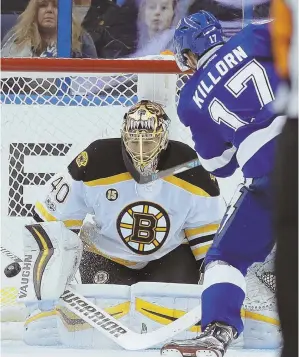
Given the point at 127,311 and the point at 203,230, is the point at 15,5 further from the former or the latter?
the point at 127,311

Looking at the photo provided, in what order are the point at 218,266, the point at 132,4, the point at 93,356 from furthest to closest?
the point at 132,4, the point at 93,356, the point at 218,266

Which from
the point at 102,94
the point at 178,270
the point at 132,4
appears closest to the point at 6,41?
the point at 132,4

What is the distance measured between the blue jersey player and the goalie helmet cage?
661mm

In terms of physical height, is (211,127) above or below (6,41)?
below

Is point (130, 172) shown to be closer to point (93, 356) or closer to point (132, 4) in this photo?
point (93, 356)

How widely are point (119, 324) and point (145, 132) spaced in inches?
23.2

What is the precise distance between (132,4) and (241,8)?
514 mm

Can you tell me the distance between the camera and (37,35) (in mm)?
3996

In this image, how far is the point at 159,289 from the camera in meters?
2.93

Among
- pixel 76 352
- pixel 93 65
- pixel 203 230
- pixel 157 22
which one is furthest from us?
pixel 157 22

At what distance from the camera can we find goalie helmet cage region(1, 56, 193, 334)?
10.0 feet

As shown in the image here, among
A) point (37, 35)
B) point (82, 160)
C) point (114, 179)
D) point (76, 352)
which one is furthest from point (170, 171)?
point (37, 35)

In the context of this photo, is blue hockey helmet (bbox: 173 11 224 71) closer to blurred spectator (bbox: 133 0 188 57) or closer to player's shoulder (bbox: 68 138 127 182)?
player's shoulder (bbox: 68 138 127 182)

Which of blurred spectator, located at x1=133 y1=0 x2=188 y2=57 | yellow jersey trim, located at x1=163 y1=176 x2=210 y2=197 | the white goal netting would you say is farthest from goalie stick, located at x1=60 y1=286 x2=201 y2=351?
blurred spectator, located at x1=133 y1=0 x2=188 y2=57
